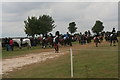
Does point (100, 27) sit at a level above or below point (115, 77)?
above

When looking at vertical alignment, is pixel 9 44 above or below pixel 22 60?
above

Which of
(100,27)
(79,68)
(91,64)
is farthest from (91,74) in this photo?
(100,27)

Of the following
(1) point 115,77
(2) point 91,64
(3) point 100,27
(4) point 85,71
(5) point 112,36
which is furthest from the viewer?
(3) point 100,27

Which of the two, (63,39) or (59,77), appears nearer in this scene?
(59,77)

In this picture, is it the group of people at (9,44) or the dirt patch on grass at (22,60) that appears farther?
the group of people at (9,44)

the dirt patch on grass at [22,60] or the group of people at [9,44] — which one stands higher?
the group of people at [9,44]

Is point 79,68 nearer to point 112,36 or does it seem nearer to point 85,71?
point 85,71

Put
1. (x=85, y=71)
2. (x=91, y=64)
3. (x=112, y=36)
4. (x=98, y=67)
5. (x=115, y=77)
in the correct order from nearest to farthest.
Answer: (x=115, y=77) → (x=85, y=71) → (x=98, y=67) → (x=91, y=64) → (x=112, y=36)

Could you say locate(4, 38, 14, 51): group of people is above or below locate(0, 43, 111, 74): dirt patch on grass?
above

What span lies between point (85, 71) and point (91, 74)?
88 cm

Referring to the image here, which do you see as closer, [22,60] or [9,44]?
[22,60]

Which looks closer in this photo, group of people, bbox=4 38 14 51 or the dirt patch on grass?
the dirt patch on grass

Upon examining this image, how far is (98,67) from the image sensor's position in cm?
1655

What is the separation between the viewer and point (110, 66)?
16656 millimetres
